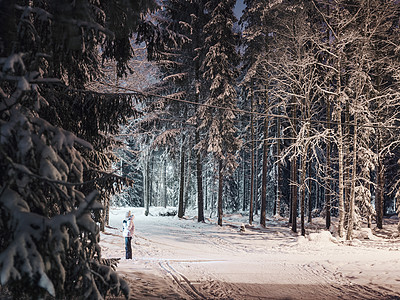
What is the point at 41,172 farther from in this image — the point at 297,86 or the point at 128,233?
the point at 297,86

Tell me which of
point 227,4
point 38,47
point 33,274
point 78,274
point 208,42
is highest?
point 227,4

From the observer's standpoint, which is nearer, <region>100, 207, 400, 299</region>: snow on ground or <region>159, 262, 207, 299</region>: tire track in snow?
<region>159, 262, 207, 299</region>: tire track in snow

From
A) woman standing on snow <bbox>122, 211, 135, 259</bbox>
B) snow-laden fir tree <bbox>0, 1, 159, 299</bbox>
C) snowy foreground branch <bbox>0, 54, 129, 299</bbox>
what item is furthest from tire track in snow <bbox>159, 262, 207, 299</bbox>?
snowy foreground branch <bbox>0, 54, 129, 299</bbox>

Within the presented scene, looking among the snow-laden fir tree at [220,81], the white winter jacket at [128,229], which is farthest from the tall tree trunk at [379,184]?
the white winter jacket at [128,229]

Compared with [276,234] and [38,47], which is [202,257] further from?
[38,47]

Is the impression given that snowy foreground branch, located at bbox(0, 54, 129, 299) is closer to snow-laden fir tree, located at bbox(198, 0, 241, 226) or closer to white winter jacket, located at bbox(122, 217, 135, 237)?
white winter jacket, located at bbox(122, 217, 135, 237)

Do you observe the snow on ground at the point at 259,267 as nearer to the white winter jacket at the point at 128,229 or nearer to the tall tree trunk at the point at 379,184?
the white winter jacket at the point at 128,229

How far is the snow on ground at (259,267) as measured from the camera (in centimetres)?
697

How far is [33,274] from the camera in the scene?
2.36 meters

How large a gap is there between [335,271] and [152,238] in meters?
9.58

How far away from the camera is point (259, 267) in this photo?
941cm

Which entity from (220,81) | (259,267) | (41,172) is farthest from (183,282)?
(220,81)

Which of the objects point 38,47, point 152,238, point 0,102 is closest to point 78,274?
point 0,102

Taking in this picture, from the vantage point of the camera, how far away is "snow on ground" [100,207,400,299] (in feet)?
22.9
